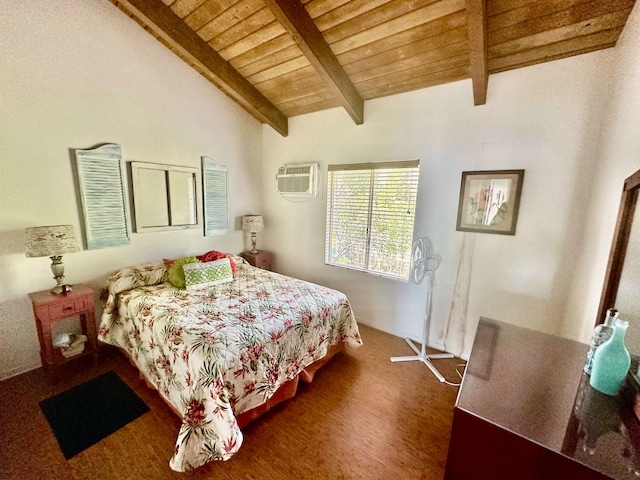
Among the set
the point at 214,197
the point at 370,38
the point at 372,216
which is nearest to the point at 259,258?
the point at 214,197

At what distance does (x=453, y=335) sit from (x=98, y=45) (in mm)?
4273

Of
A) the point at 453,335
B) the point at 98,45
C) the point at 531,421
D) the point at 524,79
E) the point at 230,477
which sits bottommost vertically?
the point at 230,477

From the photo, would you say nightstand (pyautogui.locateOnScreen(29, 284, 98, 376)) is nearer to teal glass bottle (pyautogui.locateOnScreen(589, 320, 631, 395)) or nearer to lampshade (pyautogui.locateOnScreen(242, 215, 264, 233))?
lampshade (pyautogui.locateOnScreen(242, 215, 264, 233))

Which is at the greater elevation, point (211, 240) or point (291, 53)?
→ point (291, 53)

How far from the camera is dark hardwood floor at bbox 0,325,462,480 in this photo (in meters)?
1.44

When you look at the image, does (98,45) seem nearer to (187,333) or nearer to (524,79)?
(187,333)

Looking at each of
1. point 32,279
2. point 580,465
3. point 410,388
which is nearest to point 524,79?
point 580,465

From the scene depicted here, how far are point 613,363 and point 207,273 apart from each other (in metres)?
2.73

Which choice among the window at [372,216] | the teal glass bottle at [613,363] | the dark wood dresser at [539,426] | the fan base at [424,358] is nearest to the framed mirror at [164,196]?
the window at [372,216]

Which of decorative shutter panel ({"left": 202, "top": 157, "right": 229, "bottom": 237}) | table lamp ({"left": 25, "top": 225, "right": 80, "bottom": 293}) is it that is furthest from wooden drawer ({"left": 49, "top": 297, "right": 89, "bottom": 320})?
decorative shutter panel ({"left": 202, "top": 157, "right": 229, "bottom": 237})

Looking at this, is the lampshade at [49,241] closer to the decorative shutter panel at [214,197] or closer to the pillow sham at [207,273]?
the pillow sham at [207,273]

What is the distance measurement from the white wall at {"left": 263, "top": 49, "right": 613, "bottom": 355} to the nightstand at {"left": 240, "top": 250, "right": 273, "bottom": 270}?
135 centimetres

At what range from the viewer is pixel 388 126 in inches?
108

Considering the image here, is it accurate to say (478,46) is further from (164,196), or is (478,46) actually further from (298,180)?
(164,196)
